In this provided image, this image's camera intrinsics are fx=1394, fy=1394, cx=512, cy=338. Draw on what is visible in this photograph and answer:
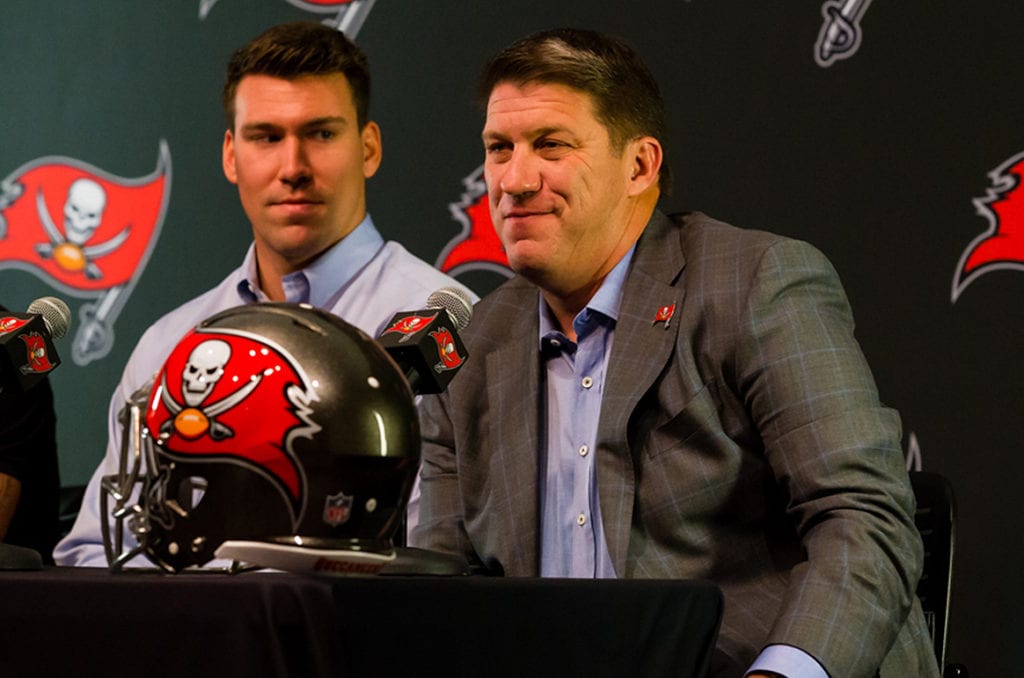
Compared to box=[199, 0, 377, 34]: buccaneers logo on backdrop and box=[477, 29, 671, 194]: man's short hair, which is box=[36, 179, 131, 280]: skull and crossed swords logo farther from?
box=[477, 29, 671, 194]: man's short hair

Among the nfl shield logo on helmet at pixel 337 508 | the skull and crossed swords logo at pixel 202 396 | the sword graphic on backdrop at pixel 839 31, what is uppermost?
the sword graphic on backdrop at pixel 839 31

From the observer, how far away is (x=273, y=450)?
1135 millimetres

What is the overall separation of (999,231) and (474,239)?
1036mm

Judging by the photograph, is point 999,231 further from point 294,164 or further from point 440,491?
point 294,164

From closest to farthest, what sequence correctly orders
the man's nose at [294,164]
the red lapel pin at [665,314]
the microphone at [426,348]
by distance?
the microphone at [426,348], the red lapel pin at [665,314], the man's nose at [294,164]

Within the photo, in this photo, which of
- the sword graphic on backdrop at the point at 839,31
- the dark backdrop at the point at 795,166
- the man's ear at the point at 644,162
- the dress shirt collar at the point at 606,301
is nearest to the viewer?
the dress shirt collar at the point at 606,301

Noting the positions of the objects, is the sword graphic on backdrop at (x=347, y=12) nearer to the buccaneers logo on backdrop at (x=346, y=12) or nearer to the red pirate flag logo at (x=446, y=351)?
the buccaneers logo on backdrop at (x=346, y=12)

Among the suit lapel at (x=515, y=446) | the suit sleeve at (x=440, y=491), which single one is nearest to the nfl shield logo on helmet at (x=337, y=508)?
the suit lapel at (x=515, y=446)

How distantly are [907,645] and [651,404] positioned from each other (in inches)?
16.8

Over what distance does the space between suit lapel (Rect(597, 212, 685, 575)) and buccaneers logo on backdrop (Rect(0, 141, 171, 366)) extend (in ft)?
5.44

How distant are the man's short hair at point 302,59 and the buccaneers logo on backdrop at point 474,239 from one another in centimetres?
26

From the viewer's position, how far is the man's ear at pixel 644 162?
6.66 feet

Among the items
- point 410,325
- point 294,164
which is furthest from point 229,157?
point 410,325

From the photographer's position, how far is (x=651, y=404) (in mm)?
1775
